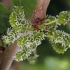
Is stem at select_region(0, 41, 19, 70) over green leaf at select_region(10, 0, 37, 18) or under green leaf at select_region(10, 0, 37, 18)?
under

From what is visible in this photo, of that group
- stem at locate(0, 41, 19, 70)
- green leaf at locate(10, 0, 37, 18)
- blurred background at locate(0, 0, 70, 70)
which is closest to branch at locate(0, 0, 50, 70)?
stem at locate(0, 41, 19, 70)

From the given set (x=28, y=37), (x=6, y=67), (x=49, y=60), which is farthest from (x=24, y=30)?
(x=49, y=60)

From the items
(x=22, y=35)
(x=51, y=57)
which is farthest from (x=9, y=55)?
(x=51, y=57)

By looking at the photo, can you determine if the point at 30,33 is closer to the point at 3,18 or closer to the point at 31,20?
the point at 31,20

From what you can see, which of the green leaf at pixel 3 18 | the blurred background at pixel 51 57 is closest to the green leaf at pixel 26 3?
the green leaf at pixel 3 18

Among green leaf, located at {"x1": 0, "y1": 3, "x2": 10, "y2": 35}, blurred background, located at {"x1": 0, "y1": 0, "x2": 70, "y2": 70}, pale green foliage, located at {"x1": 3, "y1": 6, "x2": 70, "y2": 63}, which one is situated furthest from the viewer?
blurred background, located at {"x1": 0, "y1": 0, "x2": 70, "y2": 70}

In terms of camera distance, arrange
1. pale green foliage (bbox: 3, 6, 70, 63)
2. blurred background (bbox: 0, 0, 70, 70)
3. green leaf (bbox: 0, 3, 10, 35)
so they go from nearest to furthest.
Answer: pale green foliage (bbox: 3, 6, 70, 63) < green leaf (bbox: 0, 3, 10, 35) < blurred background (bbox: 0, 0, 70, 70)

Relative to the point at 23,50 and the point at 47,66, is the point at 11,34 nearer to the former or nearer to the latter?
the point at 23,50

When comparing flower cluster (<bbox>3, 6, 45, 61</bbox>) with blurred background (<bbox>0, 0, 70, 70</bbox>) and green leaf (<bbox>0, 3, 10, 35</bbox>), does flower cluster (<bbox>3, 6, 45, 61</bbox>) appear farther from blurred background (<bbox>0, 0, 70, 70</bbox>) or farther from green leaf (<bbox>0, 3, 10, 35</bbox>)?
blurred background (<bbox>0, 0, 70, 70</bbox>)
